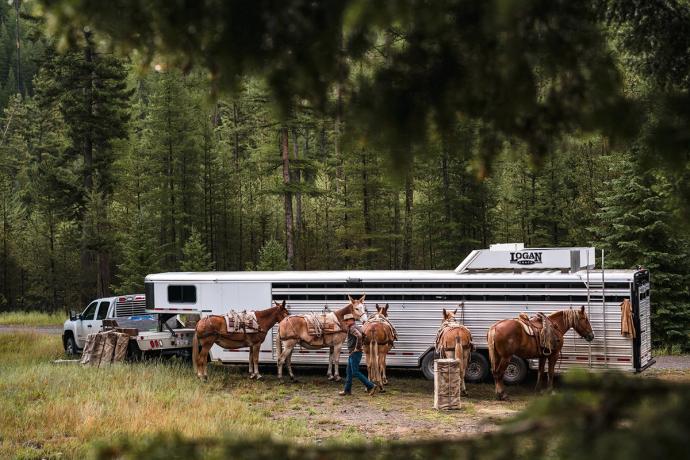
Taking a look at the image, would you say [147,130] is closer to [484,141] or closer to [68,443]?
[68,443]

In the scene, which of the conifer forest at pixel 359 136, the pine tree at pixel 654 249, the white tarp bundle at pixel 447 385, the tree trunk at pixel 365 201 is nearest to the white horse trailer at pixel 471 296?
the conifer forest at pixel 359 136

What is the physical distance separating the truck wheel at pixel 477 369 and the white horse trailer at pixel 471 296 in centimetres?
2

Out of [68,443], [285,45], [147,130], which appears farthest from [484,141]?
[147,130]

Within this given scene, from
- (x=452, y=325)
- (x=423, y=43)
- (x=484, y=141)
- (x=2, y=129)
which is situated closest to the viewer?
(x=423, y=43)

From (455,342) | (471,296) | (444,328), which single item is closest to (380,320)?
(444,328)

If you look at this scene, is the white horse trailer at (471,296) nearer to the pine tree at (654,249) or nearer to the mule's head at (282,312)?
the mule's head at (282,312)

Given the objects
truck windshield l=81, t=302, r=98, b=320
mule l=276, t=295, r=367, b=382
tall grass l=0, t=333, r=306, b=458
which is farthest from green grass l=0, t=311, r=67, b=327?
mule l=276, t=295, r=367, b=382

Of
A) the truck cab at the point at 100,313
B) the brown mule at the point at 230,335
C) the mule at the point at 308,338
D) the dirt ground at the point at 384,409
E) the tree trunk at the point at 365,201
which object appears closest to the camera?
the dirt ground at the point at 384,409

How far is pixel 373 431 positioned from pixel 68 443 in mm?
Answer: 4932

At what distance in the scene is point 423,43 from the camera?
12.9 ft

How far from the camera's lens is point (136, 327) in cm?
2145

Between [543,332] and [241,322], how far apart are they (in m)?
7.46

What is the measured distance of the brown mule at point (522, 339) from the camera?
15.7 meters

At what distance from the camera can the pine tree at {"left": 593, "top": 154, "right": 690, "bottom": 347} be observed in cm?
2386
